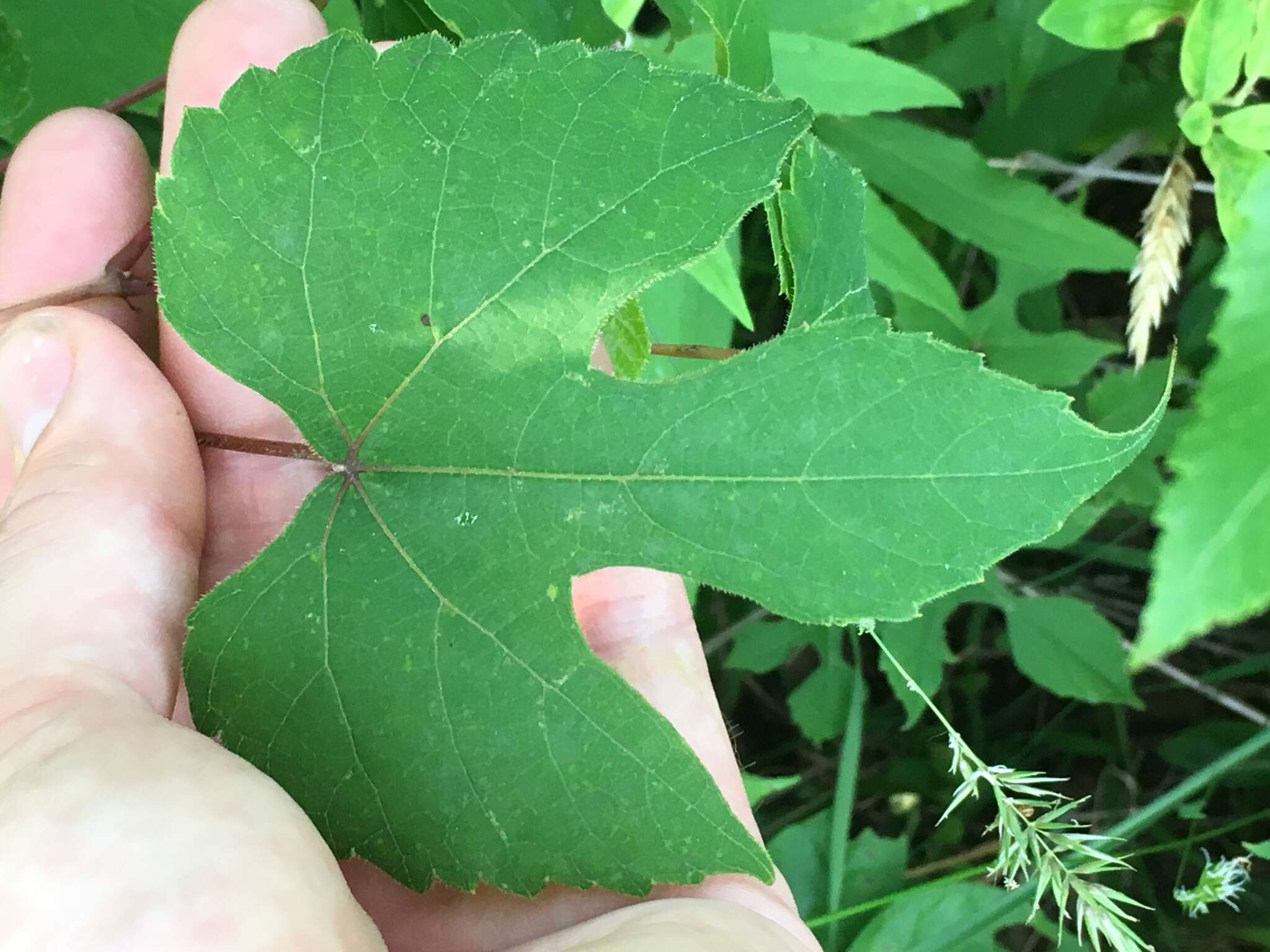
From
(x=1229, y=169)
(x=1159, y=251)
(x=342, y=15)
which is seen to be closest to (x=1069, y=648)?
(x=1159, y=251)

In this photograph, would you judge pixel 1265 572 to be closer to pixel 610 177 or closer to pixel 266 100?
pixel 610 177

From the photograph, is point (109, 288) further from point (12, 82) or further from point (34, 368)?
point (12, 82)

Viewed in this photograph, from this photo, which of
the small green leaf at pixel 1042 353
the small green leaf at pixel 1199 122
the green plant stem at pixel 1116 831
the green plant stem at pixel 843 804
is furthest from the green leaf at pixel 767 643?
the small green leaf at pixel 1199 122

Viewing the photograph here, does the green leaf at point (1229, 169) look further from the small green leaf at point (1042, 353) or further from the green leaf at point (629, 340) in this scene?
the green leaf at point (629, 340)

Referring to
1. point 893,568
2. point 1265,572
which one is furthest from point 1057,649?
point 893,568

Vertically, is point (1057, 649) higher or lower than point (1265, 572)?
lower

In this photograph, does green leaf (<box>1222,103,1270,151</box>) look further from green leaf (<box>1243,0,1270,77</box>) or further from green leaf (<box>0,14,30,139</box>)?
green leaf (<box>0,14,30,139</box>)
